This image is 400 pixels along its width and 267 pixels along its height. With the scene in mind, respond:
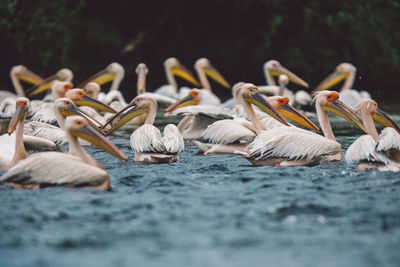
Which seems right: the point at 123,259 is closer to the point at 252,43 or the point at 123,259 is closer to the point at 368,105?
the point at 368,105

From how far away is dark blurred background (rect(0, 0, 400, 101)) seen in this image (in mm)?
15078

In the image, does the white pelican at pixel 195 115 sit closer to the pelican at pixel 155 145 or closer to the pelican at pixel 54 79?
the pelican at pixel 155 145

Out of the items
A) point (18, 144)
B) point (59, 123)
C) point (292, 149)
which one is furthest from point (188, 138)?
point (18, 144)

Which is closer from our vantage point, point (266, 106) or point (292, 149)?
point (292, 149)

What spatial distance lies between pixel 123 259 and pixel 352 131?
654cm

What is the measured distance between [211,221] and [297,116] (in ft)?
11.8

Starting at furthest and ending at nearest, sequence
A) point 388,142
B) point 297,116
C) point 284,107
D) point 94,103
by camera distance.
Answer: point 94,103 → point 284,107 → point 297,116 → point 388,142

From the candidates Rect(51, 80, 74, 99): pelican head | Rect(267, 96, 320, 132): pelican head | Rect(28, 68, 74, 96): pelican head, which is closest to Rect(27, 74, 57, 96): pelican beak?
Rect(28, 68, 74, 96): pelican head

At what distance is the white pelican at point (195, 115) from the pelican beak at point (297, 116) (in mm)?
625

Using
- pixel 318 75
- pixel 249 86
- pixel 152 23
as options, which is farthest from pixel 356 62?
pixel 249 86

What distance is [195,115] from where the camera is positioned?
8.50 m

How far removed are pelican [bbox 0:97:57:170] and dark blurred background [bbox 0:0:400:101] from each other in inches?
339

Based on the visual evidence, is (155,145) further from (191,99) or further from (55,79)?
(55,79)

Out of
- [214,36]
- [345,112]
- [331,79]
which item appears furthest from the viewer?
[214,36]
